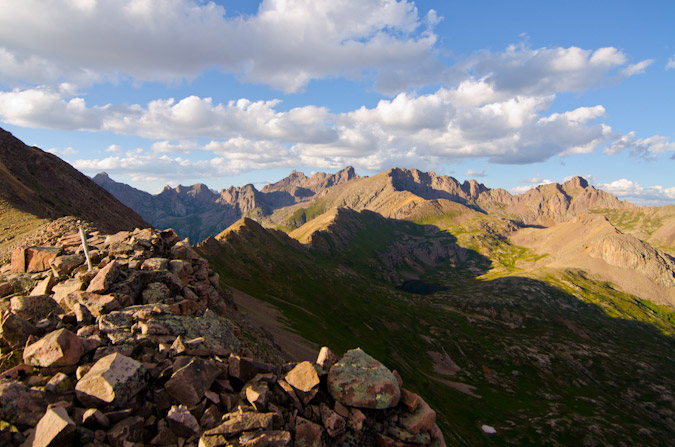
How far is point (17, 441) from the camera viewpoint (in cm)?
1205

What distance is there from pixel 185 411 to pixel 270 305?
10000cm

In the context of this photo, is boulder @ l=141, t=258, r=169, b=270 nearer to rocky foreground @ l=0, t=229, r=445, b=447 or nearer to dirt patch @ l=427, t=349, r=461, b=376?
rocky foreground @ l=0, t=229, r=445, b=447

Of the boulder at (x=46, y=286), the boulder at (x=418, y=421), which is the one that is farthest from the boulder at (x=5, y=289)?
the boulder at (x=418, y=421)

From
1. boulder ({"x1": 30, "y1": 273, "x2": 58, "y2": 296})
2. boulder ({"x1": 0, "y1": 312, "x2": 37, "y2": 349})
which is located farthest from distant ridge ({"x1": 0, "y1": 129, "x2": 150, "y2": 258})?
boulder ({"x1": 0, "y1": 312, "x2": 37, "y2": 349})

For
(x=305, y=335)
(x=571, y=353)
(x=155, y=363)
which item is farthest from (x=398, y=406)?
(x=571, y=353)

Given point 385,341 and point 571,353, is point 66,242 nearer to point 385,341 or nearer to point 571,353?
point 385,341

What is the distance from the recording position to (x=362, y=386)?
60.8 ft

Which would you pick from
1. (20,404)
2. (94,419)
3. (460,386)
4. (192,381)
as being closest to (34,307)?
(20,404)

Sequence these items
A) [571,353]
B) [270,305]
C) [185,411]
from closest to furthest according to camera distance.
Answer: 1. [185,411]
2. [270,305]
3. [571,353]

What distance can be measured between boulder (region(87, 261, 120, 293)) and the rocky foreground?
0.27ft

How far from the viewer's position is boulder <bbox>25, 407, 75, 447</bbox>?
11.6 m

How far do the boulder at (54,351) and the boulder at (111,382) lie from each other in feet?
5.51

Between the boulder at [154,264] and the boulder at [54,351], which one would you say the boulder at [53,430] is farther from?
the boulder at [154,264]

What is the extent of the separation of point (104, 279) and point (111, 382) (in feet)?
35.2
